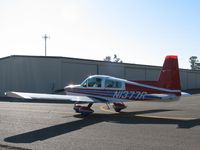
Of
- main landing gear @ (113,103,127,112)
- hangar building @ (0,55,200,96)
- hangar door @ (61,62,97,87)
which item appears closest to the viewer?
main landing gear @ (113,103,127,112)

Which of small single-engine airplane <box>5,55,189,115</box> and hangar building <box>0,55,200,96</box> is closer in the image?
small single-engine airplane <box>5,55,189,115</box>

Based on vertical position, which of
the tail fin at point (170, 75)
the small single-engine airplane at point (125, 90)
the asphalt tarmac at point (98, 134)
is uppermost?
the tail fin at point (170, 75)

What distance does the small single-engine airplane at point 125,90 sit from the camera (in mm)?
18016

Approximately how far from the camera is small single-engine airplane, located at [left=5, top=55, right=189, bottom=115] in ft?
59.1

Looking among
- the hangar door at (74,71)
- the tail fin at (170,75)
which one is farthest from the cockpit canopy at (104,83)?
the hangar door at (74,71)

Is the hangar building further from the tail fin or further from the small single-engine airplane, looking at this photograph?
the tail fin

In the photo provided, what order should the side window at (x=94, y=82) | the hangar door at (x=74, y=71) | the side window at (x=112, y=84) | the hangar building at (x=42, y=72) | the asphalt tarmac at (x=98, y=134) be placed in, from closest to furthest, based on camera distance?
the asphalt tarmac at (x=98, y=134), the side window at (x=112, y=84), the side window at (x=94, y=82), the hangar building at (x=42, y=72), the hangar door at (x=74, y=71)

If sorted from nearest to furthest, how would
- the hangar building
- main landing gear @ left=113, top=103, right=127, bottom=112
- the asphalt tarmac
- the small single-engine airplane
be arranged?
the asphalt tarmac < the small single-engine airplane < main landing gear @ left=113, top=103, right=127, bottom=112 < the hangar building

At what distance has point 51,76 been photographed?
41.6 meters

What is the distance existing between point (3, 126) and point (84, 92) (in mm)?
6960

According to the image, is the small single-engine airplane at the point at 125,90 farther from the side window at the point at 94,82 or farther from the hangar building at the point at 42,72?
the hangar building at the point at 42,72

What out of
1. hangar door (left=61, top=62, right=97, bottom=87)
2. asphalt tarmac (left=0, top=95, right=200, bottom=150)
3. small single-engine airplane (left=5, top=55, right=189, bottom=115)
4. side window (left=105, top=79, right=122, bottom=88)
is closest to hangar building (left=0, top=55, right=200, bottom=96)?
hangar door (left=61, top=62, right=97, bottom=87)

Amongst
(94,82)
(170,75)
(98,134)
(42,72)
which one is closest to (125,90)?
(94,82)

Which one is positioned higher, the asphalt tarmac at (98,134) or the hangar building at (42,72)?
the hangar building at (42,72)
